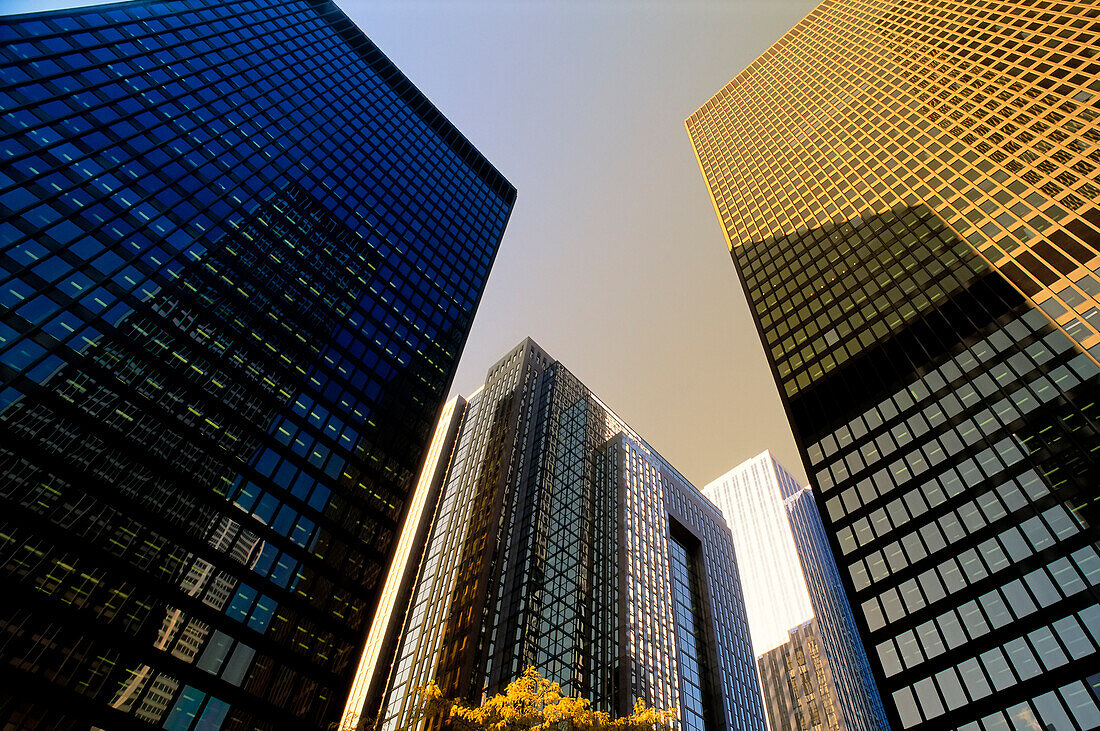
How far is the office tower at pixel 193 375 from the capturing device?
117 feet

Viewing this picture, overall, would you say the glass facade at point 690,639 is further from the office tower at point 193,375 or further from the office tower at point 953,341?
the office tower at point 193,375

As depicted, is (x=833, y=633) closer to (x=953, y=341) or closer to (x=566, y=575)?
(x=566, y=575)

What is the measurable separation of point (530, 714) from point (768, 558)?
542 ft

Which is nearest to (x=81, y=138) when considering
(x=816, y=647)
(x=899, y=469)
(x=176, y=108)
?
(x=176, y=108)

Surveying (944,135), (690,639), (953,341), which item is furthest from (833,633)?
(953,341)

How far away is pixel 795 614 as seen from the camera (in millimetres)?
151625

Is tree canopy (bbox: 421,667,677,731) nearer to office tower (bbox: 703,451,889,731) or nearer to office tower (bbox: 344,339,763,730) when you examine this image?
office tower (bbox: 344,339,763,730)

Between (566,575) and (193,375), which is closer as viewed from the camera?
(193,375)

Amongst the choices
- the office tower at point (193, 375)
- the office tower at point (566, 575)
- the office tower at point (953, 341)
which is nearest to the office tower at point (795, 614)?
the office tower at point (566, 575)

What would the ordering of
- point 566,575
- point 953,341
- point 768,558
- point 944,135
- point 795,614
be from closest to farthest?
point 953,341 < point 944,135 < point 566,575 < point 795,614 < point 768,558

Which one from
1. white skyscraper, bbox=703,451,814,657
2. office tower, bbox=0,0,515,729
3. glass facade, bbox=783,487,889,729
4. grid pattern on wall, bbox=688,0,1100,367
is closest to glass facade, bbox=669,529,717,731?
glass facade, bbox=783,487,889,729

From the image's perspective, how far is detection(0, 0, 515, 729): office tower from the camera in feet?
117

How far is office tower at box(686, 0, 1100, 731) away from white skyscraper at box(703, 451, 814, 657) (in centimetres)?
9659

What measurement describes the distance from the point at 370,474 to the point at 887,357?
4664cm
